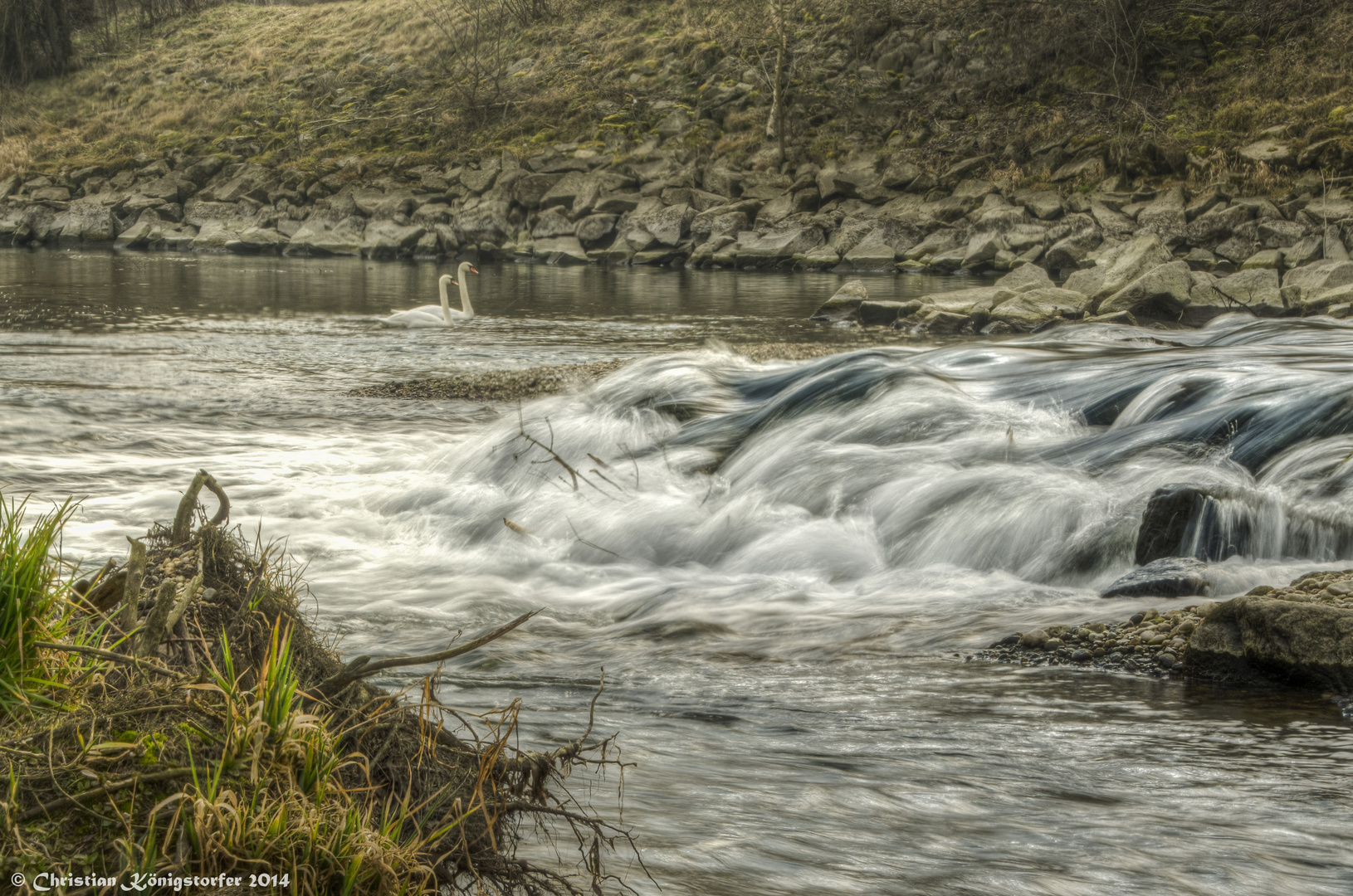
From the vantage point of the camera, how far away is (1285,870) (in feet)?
9.93

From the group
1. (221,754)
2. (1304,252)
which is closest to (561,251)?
(1304,252)

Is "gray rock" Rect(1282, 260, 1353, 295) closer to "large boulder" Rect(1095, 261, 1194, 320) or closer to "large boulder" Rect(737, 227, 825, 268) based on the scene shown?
"large boulder" Rect(1095, 261, 1194, 320)

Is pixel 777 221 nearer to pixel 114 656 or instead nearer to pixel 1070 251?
Answer: pixel 1070 251

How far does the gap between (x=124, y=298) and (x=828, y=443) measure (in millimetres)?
17182

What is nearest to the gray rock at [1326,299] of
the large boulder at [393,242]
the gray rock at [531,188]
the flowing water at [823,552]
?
the flowing water at [823,552]

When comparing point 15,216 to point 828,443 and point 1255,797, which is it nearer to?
point 828,443

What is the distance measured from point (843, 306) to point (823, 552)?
1275 cm

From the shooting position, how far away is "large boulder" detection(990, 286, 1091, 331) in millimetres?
16969

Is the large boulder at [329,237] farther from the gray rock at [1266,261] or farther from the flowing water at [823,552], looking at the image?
the gray rock at [1266,261]

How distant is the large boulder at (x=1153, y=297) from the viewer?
54.3 ft

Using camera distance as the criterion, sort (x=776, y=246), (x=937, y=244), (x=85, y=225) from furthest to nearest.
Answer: (x=85, y=225), (x=776, y=246), (x=937, y=244)

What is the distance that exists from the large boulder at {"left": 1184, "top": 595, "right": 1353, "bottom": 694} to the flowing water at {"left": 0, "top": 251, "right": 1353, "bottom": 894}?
115 mm

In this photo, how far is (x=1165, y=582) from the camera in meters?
5.46

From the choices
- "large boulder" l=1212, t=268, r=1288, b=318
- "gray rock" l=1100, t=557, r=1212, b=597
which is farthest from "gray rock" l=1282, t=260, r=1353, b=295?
"gray rock" l=1100, t=557, r=1212, b=597
